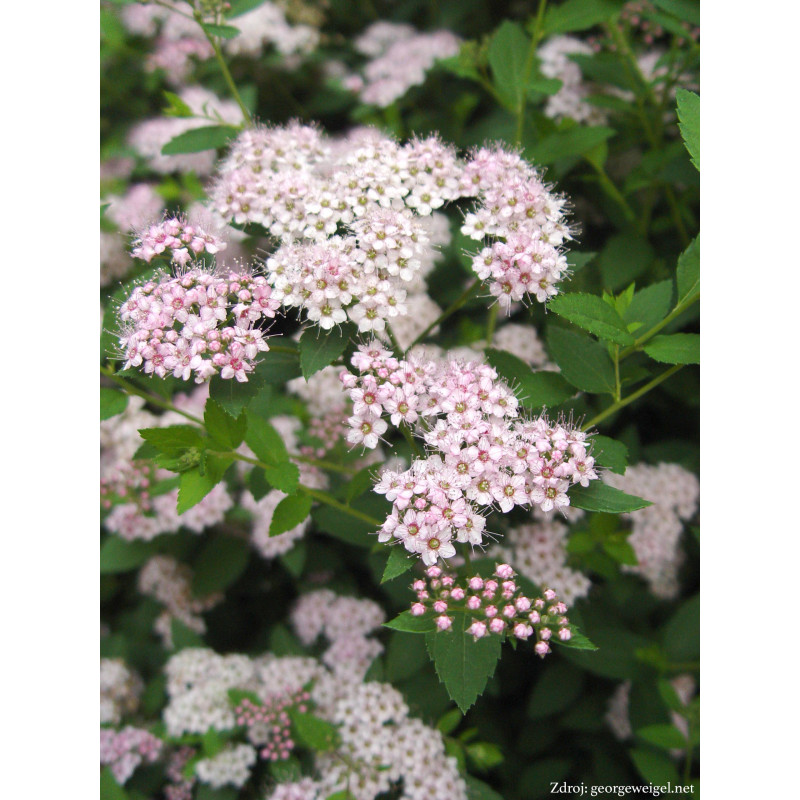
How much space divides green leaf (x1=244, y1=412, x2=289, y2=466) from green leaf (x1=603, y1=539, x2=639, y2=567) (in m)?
1.06

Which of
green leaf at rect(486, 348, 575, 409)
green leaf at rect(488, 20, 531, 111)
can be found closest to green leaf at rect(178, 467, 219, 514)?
green leaf at rect(486, 348, 575, 409)

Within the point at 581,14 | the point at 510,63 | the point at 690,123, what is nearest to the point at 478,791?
the point at 690,123

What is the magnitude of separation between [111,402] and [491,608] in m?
1.25

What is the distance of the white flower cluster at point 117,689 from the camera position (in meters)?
2.37

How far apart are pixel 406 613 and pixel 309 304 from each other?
77 cm

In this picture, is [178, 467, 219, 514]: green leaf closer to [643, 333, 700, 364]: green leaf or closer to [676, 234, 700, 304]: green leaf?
[643, 333, 700, 364]: green leaf

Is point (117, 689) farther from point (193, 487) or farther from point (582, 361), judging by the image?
point (582, 361)

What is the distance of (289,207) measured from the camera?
73.3 inches

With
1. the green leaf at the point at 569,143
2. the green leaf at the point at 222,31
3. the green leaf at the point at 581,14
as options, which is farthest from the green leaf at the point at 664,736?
the green leaf at the point at 222,31

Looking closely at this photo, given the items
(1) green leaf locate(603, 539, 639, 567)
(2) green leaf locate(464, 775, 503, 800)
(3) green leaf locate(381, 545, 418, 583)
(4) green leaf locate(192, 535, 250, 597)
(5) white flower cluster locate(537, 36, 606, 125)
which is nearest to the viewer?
(3) green leaf locate(381, 545, 418, 583)

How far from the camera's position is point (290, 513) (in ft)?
6.06

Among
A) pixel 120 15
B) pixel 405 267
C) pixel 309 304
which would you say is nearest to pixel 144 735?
pixel 309 304

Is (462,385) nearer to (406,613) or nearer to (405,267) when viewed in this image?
(405,267)

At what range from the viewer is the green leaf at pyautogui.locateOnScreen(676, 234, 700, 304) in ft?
5.84
